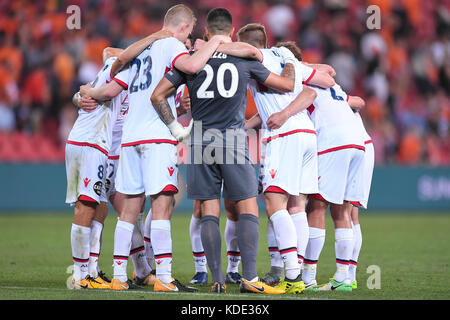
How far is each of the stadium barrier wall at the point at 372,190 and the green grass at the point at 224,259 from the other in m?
0.41

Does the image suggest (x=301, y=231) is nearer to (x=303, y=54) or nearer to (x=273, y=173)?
(x=273, y=173)

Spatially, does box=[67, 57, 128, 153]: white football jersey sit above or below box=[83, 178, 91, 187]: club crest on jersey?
above

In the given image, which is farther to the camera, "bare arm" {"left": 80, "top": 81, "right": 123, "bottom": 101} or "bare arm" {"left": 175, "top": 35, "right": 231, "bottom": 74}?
"bare arm" {"left": 80, "top": 81, "right": 123, "bottom": 101}

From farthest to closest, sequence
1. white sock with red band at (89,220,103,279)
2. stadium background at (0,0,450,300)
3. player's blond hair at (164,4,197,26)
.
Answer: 1. stadium background at (0,0,450,300)
2. white sock with red band at (89,220,103,279)
3. player's blond hair at (164,4,197,26)

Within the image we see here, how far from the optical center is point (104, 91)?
22.9 feet

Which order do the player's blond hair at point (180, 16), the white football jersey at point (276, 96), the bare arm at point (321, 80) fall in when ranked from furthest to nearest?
the bare arm at point (321, 80) → the white football jersey at point (276, 96) → the player's blond hair at point (180, 16)

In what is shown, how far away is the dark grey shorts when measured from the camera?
6461 millimetres

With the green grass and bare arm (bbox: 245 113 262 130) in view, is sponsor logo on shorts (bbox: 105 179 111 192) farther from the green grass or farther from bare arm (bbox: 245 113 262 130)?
bare arm (bbox: 245 113 262 130)

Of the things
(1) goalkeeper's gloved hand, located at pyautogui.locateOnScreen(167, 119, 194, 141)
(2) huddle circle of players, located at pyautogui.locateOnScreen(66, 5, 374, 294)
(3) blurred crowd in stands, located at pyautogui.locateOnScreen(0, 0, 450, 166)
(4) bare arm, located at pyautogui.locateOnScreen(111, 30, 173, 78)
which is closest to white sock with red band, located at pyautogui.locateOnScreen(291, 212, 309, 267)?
(2) huddle circle of players, located at pyautogui.locateOnScreen(66, 5, 374, 294)

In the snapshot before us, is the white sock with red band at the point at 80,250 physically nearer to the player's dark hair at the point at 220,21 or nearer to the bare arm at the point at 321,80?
the player's dark hair at the point at 220,21

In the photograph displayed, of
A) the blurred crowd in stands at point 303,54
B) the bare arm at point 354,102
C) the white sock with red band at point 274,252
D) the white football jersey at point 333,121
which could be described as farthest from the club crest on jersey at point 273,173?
the blurred crowd in stands at point 303,54

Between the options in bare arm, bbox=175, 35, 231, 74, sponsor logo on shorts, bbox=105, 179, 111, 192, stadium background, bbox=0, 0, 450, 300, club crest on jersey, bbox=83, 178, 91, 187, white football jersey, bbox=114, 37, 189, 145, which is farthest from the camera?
stadium background, bbox=0, 0, 450, 300

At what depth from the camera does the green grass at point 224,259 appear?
20.9 feet

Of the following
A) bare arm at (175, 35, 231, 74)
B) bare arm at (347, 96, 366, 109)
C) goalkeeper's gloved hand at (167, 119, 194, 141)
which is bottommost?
goalkeeper's gloved hand at (167, 119, 194, 141)
